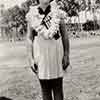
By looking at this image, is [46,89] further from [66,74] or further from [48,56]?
[66,74]

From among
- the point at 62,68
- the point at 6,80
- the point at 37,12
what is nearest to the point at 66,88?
the point at 6,80

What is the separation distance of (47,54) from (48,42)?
0.08 metres

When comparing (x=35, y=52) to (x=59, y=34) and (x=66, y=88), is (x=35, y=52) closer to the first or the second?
(x=59, y=34)

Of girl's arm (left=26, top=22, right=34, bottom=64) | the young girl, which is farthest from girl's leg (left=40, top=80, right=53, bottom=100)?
girl's arm (left=26, top=22, right=34, bottom=64)

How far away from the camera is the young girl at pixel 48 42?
200cm

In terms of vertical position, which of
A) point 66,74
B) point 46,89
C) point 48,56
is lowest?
point 66,74

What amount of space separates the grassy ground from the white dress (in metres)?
0.95

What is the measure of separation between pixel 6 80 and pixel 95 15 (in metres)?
1.39

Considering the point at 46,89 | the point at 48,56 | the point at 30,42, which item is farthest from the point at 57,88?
the point at 30,42

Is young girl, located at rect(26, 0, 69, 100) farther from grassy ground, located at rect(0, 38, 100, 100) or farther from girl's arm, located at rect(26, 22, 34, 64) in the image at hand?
grassy ground, located at rect(0, 38, 100, 100)

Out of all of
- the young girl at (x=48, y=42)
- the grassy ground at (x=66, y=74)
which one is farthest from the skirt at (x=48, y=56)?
the grassy ground at (x=66, y=74)

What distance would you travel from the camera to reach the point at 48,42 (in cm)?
201

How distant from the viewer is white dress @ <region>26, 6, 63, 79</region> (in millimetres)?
2006

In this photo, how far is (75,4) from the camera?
12.2ft
